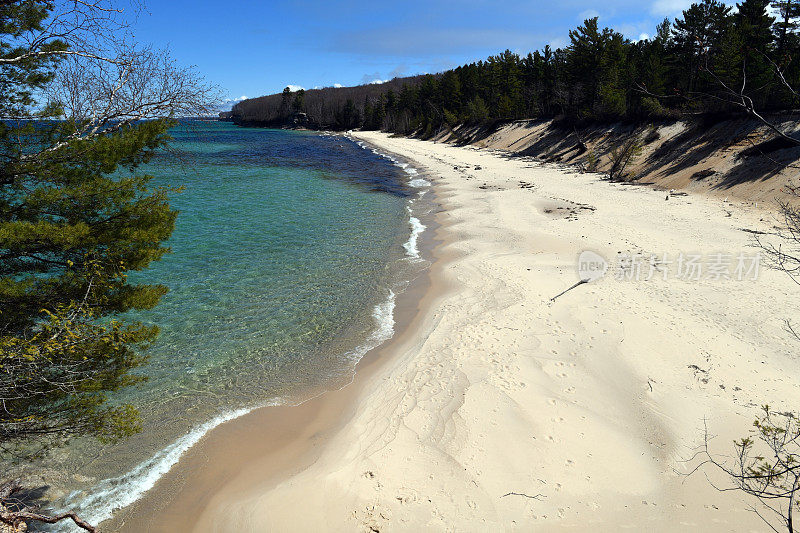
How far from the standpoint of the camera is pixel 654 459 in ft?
21.3

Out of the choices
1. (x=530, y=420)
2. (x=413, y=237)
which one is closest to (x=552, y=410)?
(x=530, y=420)

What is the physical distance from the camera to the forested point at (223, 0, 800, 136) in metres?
9.12

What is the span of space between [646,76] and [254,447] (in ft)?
130

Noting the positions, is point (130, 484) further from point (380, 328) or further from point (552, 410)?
point (552, 410)

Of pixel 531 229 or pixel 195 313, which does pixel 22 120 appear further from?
pixel 531 229

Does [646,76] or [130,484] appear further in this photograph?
[646,76]

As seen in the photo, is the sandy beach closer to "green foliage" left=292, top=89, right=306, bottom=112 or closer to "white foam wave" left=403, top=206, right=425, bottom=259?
"white foam wave" left=403, top=206, right=425, bottom=259

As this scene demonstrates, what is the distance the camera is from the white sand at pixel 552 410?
5.77 metres

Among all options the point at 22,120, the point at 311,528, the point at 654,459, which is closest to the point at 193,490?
the point at 311,528

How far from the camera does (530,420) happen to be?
7.29m

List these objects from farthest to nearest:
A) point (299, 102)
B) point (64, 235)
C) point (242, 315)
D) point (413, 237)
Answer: point (299, 102) → point (413, 237) → point (242, 315) → point (64, 235)

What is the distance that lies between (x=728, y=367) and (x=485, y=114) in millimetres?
63991

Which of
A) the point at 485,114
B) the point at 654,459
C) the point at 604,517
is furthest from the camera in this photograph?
the point at 485,114

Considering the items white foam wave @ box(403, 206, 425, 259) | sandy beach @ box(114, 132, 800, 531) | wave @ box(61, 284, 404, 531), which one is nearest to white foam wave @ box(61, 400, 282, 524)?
wave @ box(61, 284, 404, 531)
